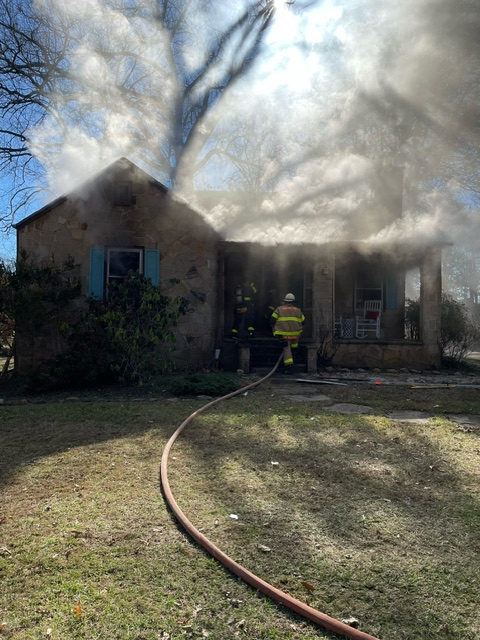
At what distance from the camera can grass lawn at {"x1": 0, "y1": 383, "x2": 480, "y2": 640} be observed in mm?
2084

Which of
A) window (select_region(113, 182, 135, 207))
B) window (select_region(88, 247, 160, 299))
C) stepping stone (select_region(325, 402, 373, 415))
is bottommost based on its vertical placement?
stepping stone (select_region(325, 402, 373, 415))

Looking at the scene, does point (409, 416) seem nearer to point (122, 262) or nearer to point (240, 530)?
point (240, 530)

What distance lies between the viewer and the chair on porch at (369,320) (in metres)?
13.0

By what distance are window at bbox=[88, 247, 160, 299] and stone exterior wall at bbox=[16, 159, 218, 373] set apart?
0.41 feet

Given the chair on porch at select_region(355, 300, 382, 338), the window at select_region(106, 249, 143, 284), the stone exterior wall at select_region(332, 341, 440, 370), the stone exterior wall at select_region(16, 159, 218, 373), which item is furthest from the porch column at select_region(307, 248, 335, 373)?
the window at select_region(106, 249, 143, 284)

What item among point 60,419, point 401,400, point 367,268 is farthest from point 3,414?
point 367,268

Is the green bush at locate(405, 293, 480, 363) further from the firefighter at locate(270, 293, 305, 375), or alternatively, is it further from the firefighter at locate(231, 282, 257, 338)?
the firefighter at locate(231, 282, 257, 338)

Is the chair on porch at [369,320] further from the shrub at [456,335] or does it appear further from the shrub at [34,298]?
the shrub at [34,298]

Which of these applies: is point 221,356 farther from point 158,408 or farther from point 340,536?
point 340,536

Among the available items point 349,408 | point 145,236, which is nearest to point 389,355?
point 349,408

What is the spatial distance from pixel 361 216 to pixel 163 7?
1006 cm

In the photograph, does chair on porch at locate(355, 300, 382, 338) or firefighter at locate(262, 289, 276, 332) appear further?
firefighter at locate(262, 289, 276, 332)

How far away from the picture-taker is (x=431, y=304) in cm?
1134

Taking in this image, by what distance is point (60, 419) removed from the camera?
236 inches
